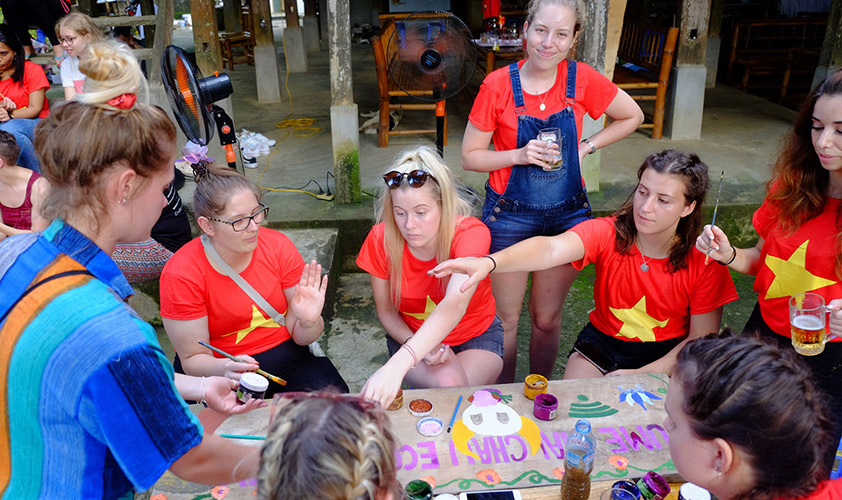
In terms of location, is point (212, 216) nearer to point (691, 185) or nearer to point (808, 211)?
point (691, 185)

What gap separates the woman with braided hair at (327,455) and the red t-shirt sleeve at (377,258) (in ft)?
5.18

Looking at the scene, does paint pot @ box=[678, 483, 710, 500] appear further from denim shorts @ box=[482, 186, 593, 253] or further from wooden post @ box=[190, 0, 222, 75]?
wooden post @ box=[190, 0, 222, 75]

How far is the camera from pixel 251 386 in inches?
81.6

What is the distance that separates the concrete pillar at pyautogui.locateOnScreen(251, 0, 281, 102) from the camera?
815cm

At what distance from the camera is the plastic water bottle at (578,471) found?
1.75 meters

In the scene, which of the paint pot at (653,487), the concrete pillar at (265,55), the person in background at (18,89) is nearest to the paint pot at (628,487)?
the paint pot at (653,487)

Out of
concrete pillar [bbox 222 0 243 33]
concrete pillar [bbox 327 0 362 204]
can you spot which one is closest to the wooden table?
concrete pillar [bbox 327 0 362 204]

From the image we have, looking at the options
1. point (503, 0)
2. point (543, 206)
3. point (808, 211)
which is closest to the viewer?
point (808, 211)

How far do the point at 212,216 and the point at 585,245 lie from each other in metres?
1.58

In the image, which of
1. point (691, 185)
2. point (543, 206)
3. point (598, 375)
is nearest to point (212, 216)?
point (543, 206)

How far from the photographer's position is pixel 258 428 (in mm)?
2080

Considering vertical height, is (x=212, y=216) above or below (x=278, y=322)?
above

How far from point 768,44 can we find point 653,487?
9.32 metres

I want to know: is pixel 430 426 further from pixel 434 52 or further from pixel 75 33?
pixel 75 33
